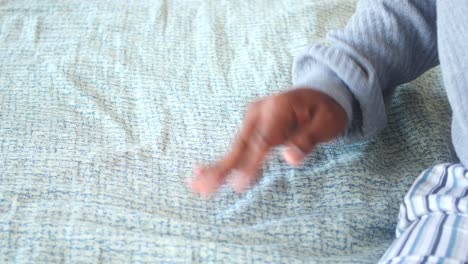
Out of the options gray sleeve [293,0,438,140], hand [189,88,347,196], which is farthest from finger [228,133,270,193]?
gray sleeve [293,0,438,140]

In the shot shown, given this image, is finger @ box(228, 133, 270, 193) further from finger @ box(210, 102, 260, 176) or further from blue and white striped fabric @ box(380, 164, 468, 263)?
blue and white striped fabric @ box(380, 164, 468, 263)

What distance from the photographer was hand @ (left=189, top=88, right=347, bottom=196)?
0.43 metres

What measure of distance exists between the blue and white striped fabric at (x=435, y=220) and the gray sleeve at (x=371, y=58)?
8 centimetres

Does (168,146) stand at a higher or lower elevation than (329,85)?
lower

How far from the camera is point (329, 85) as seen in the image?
0.50m

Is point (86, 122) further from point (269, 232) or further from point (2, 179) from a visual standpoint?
point (269, 232)

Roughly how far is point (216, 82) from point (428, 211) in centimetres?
32

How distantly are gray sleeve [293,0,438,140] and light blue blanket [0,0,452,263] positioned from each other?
6 centimetres

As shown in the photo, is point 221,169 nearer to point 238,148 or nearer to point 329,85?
point 238,148

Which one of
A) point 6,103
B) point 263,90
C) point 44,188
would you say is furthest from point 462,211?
point 6,103

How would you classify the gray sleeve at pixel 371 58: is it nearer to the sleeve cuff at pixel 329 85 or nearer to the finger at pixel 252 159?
the sleeve cuff at pixel 329 85

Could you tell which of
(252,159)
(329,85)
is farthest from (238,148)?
(329,85)

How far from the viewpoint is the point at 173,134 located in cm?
60

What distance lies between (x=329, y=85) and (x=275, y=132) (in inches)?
3.7
